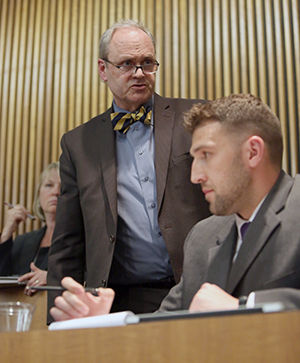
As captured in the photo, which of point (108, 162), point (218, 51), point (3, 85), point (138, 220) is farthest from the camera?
point (3, 85)

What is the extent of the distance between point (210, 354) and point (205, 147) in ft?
2.99

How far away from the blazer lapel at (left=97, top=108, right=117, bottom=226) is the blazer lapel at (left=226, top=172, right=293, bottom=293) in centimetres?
83

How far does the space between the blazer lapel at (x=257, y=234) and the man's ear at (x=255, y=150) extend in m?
0.11

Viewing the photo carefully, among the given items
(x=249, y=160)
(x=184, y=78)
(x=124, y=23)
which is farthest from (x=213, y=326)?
(x=184, y=78)

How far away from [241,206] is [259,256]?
0.18m

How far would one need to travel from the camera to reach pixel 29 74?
4.86 m

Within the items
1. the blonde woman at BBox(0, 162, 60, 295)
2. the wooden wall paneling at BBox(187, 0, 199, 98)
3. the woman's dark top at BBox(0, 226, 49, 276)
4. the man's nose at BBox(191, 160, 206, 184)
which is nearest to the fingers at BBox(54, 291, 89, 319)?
the man's nose at BBox(191, 160, 206, 184)

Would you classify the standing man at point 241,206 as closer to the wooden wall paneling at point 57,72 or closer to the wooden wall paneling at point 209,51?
the wooden wall paneling at point 209,51

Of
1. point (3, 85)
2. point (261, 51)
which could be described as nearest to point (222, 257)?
point (261, 51)

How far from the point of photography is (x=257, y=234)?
169 cm

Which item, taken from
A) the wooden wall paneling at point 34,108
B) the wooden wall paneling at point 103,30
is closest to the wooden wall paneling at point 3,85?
the wooden wall paneling at point 34,108

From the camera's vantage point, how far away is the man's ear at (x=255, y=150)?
1766mm

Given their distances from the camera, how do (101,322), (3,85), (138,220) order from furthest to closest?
(3,85), (138,220), (101,322)

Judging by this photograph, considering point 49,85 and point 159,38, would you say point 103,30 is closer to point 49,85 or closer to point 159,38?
point 159,38
